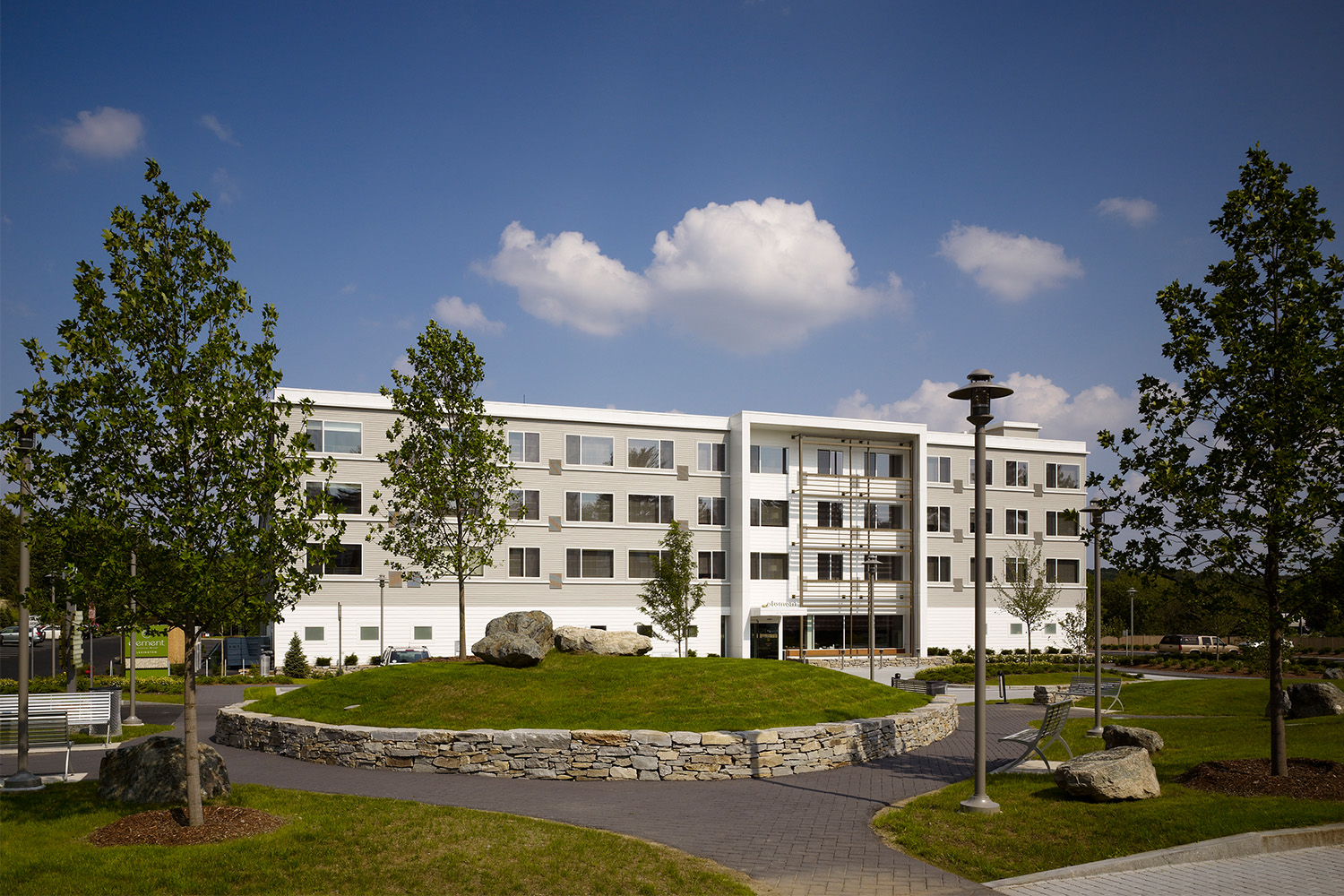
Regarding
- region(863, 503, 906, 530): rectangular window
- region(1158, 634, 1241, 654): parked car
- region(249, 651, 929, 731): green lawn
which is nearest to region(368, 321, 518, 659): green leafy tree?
region(249, 651, 929, 731): green lawn

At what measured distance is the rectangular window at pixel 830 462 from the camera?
50.6 meters

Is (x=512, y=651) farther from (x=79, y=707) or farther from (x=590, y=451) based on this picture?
(x=590, y=451)

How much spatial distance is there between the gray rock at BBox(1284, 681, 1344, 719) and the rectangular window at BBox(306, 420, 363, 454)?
37.1 m

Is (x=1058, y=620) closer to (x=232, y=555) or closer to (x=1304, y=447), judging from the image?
(x=1304, y=447)

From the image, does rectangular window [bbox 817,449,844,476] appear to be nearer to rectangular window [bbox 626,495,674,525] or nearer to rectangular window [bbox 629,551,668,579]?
rectangular window [bbox 626,495,674,525]

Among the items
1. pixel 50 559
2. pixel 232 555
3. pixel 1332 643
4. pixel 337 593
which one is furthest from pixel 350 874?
pixel 1332 643

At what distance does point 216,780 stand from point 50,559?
3.47m

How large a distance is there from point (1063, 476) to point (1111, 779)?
49149mm

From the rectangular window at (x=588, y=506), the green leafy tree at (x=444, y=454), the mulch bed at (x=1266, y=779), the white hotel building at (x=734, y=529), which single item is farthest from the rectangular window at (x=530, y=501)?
the mulch bed at (x=1266, y=779)

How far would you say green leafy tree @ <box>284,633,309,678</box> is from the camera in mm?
38031

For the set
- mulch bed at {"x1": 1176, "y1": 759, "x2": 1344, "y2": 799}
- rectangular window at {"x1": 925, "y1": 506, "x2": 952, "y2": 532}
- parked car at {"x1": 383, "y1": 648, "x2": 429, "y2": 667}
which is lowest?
parked car at {"x1": 383, "y1": 648, "x2": 429, "y2": 667}

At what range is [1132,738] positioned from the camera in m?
15.8

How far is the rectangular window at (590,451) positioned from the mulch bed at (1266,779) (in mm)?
35338

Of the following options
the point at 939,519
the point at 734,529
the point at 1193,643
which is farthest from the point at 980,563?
the point at 1193,643
